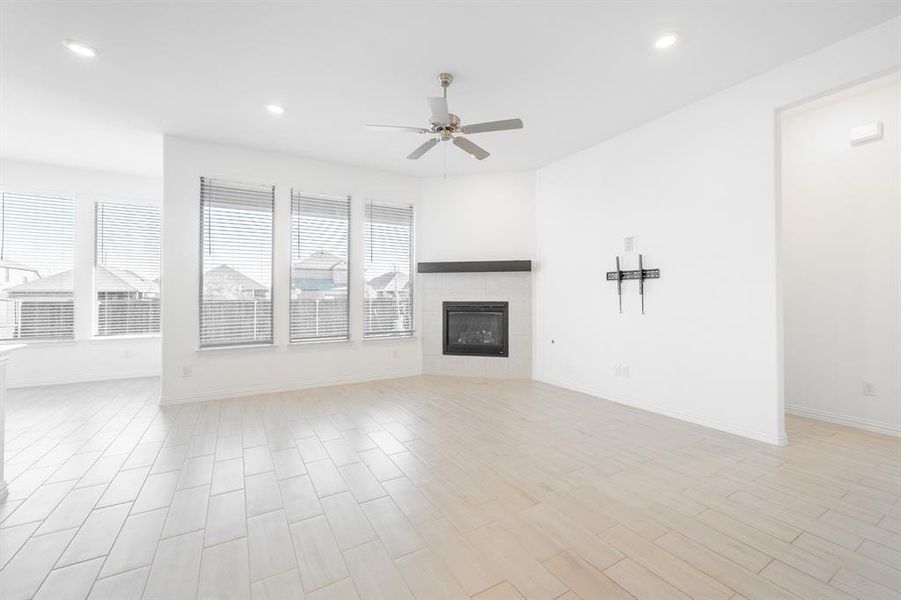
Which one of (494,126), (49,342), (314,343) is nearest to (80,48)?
(494,126)

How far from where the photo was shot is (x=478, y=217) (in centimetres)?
584

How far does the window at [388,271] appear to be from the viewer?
18.4 ft

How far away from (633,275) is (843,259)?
1863 mm

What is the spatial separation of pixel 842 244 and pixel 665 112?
2.15m

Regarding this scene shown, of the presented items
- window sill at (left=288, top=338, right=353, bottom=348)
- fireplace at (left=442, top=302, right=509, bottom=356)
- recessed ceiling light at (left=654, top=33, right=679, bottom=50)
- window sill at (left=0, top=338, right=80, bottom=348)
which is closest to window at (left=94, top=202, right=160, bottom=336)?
window sill at (left=0, top=338, right=80, bottom=348)

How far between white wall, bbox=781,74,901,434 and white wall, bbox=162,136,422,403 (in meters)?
4.70

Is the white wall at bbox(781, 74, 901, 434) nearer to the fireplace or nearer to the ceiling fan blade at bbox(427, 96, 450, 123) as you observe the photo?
the fireplace

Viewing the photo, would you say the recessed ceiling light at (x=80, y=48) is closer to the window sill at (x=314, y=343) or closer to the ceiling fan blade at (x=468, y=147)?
the ceiling fan blade at (x=468, y=147)

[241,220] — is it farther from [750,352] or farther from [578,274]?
[750,352]

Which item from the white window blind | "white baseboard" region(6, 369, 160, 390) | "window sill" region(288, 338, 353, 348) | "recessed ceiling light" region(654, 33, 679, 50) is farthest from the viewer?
"white baseboard" region(6, 369, 160, 390)

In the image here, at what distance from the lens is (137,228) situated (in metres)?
5.92

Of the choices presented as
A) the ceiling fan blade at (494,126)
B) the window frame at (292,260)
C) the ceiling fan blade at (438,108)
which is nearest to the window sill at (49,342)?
the window frame at (292,260)

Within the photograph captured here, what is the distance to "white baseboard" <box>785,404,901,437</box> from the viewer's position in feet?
10.9

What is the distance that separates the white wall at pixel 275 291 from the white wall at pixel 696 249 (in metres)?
2.71
